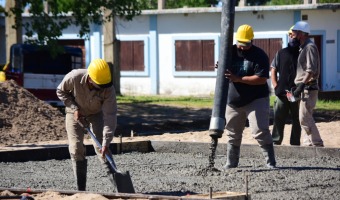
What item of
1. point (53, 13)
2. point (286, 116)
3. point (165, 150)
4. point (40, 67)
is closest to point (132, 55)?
point (40, 67)

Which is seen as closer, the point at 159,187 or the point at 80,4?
the point at 159,187

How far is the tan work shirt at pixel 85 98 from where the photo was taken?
1041 centimetres

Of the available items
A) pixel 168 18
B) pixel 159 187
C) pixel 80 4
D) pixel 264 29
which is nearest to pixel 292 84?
pixel 159 187

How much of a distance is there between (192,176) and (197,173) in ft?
0.61

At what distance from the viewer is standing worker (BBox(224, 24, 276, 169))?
1208cm

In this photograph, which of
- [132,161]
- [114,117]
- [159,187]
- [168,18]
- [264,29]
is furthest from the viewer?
[168,18]

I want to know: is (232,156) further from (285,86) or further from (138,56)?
(138,56)

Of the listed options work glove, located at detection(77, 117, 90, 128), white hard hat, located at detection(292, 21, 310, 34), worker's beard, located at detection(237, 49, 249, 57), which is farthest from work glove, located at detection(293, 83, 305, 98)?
work glove, located at detection(77, 117, 90, 128)

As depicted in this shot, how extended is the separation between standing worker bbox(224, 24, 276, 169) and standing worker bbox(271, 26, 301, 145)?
6.97 ft

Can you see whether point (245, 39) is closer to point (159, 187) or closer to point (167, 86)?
point (159, 187)

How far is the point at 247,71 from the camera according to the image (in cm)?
1218

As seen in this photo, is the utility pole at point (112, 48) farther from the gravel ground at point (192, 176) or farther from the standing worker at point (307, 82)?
the standing worker at point (307, 82)

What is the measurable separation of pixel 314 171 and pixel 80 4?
505 inches

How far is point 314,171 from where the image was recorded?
1223 cm
